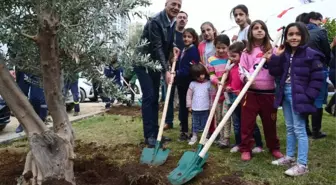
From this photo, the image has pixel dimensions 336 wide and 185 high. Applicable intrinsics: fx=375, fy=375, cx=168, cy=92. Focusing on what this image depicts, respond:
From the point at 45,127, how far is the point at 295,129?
2408mm

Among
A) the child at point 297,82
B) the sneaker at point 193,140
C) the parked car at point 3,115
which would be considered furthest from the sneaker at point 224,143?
the parked car at point 3,115

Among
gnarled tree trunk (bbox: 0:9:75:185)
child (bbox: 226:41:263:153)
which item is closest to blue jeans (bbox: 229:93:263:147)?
child (bbox: 226:41:263:153)

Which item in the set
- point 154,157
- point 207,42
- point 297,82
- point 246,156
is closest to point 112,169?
point 154,157

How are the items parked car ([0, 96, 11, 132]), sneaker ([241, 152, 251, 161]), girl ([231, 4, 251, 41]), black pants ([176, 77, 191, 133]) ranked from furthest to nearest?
parked car ([0, 96, 11, 132]) → black pants ([176, 77, 191, 133]) → girl ([231, 4, 251, 41]) → sneaker ([241, 152, 251, 161])

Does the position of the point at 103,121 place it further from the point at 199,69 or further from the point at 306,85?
the point at 306,85

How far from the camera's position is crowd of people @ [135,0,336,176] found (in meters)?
3.70

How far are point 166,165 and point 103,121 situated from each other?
4.19 meters

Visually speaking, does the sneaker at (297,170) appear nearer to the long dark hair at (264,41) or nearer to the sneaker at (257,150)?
the sneaker at (257,150)

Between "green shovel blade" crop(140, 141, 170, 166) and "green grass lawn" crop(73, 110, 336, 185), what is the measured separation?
21 centimetres

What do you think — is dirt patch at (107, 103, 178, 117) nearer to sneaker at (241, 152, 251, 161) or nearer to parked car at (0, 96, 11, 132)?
parked car at (0, 96, 11, 132)

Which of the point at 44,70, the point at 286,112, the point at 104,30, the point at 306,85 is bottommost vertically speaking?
the point at 286,112

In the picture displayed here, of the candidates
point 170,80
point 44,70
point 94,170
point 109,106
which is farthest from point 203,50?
point 109,106

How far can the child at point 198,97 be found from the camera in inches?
204

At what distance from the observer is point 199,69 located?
17.0 ft
